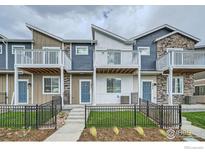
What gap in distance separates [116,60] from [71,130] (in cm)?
987

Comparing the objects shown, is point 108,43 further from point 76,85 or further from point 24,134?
point 24,134

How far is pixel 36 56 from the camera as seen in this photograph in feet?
55.5

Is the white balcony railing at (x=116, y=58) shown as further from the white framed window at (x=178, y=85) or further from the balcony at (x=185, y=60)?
the white framed window at (x=178, y=85)

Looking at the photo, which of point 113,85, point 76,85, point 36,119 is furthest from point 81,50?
point 36,119

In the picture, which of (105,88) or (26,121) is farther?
(105,88)

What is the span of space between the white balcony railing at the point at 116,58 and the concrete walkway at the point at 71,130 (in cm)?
530

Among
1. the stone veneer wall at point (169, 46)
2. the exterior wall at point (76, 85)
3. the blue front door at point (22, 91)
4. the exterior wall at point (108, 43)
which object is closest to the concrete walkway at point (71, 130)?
the exterior wall at point (76, 85)

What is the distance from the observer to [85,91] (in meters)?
20.3

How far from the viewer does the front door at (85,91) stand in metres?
20.3

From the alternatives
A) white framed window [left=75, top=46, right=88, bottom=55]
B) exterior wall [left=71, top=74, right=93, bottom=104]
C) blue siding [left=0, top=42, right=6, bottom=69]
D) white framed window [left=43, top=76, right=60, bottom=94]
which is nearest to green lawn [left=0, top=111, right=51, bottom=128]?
white framed window [left=43, top=76, right=60, bottom=94]

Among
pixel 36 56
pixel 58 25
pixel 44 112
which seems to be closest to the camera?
pixel 44 112
